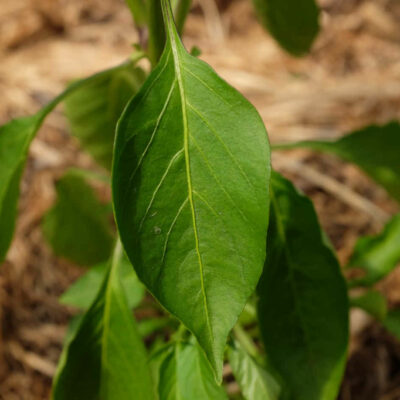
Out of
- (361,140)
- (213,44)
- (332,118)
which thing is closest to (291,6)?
(361,140)

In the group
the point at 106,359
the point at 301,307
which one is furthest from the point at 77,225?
the point at 301,307

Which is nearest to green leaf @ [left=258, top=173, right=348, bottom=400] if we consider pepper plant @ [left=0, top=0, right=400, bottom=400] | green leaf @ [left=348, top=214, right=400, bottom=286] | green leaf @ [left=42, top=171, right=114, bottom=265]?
pepper plant @ [left=0, top=0, right=400, bottom=400]

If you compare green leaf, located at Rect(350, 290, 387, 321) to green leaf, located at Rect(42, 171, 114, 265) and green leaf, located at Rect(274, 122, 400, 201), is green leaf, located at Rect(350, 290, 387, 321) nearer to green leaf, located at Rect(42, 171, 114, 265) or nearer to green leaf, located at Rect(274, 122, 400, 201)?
green leaf, located at Rect(274, 122, 400, 201)

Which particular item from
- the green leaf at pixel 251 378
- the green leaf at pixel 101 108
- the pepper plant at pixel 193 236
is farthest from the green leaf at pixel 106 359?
the green leaf at pixel 101 108

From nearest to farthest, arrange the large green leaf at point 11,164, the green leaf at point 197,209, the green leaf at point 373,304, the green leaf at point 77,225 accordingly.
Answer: the green leaf at point 197,209, the large green leaf at point 11,164, the green leaf at point 373,304, the green leaf at point 77,225

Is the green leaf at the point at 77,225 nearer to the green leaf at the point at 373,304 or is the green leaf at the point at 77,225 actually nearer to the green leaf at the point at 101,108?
the green leaf at the point at 101,108

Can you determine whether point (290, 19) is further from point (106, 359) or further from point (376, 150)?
point (106, 359)

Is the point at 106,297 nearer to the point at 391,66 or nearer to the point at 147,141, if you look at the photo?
the point at 147,141

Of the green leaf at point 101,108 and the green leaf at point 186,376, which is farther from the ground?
the green leaf at point 101,108
